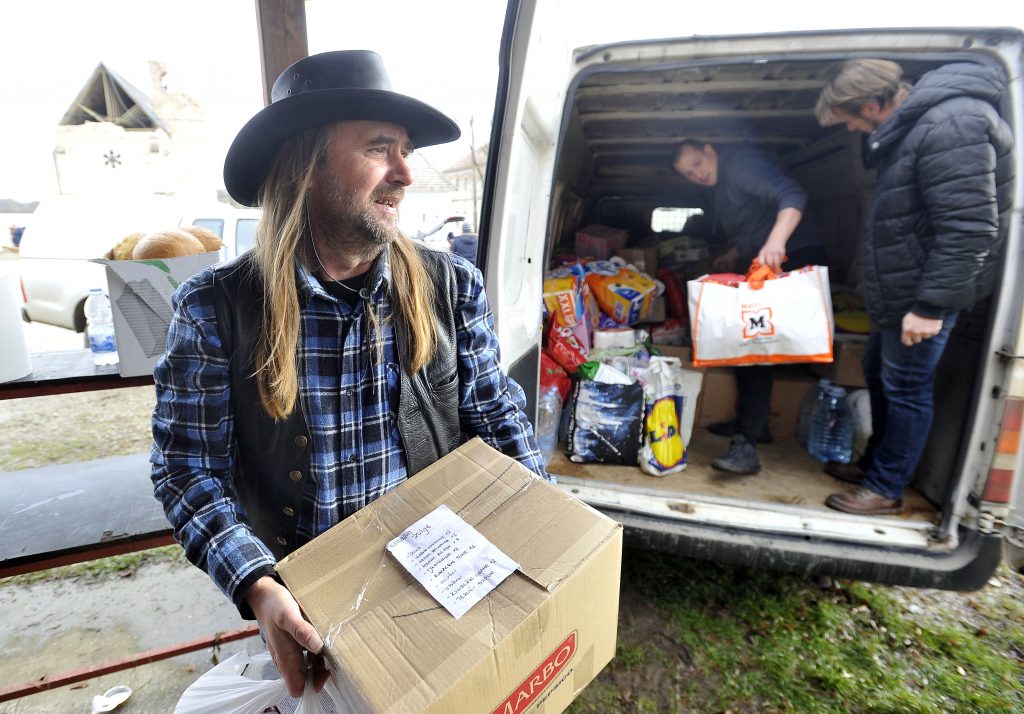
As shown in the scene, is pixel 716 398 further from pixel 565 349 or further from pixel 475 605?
pixel 475 605

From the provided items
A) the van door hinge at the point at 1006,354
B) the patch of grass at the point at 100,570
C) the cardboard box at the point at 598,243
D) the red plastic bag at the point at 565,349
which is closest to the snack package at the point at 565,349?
the red plastic bag at the point at 565,349


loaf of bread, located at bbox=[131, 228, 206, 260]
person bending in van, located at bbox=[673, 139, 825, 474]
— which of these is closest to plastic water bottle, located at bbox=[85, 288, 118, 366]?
loaf of bread, located at bbox=[131, 228, 206, 260]

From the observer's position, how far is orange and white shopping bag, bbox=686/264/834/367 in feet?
7.77

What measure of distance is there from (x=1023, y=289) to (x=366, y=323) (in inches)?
83.2

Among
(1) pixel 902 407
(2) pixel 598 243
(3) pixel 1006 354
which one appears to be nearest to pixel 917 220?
(3) pixel 1006 354

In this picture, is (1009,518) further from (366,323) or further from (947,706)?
(366,323)

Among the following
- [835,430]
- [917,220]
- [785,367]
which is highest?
[917,220]

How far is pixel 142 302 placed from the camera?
1.80m

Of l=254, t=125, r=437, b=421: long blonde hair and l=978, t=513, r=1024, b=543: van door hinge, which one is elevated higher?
l=254, t=125, r=437, b=421: long blonde hair

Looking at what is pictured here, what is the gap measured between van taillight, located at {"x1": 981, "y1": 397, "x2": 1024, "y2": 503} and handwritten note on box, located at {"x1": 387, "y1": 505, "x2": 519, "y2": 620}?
192 centimetres

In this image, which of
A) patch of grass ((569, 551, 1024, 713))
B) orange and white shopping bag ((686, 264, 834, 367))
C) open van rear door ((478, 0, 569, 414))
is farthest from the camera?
orange and white shopping bag ((686, 264, 834, 367))

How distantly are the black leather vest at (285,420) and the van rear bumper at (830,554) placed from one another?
3.92 ft

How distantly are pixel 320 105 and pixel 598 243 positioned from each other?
336cm

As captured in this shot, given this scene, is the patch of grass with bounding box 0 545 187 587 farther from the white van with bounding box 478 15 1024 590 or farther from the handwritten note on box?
the handwritten note on box
